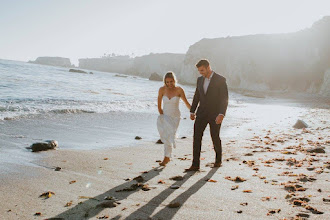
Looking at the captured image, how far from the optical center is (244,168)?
511 cm

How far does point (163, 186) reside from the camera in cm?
407

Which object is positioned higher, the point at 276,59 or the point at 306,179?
the point at 276,59

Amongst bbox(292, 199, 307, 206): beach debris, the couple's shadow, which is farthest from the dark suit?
bbox(292, 199, 307, 206): beach debris

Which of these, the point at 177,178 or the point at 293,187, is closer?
the point at 293,187

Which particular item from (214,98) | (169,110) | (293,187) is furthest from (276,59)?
(293,187)

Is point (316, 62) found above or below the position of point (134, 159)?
above

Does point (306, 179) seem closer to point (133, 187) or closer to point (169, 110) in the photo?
point (133, 187)

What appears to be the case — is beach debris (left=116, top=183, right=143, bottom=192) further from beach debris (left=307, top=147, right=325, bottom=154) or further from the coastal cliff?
the coastal cliff

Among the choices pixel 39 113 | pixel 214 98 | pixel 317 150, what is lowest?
pixel 39 113

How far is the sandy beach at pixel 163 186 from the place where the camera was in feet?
10.2

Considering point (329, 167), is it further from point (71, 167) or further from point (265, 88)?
point (265, 88)

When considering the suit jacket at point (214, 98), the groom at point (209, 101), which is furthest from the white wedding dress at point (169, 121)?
the suit jacket at point (214, 98)

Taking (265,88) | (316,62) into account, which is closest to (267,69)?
(265,88)

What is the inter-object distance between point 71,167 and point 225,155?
10.7 ft
